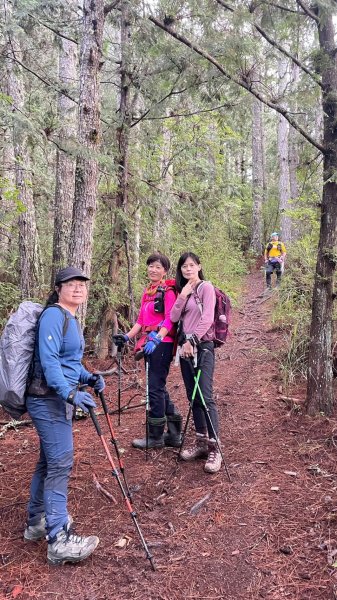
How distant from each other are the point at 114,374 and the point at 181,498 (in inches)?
160

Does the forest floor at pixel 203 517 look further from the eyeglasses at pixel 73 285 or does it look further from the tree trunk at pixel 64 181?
the tree trunk at pixel 64 181

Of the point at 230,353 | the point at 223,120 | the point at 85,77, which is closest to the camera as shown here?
the point at 85,77

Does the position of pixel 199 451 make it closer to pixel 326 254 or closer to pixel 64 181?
pixel 326 254

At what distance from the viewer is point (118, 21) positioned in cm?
787

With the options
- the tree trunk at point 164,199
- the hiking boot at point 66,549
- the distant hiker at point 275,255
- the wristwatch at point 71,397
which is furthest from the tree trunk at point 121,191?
the distant hiker at point 275,255

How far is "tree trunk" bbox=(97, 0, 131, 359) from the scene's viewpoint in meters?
7.39

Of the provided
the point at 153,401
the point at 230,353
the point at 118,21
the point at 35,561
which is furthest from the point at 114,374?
the point at 118,21

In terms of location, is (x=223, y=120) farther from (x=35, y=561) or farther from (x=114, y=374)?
(x=35, y=561)

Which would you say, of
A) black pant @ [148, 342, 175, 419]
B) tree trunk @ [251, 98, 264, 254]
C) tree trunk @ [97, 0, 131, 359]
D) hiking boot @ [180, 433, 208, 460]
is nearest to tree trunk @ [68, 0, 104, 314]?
tree trunk @ [97, 0, 131, 359]

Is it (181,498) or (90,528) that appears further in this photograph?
(181,498)

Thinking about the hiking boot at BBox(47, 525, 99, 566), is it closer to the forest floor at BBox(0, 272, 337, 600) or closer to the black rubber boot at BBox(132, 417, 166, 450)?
the forest floor at BBox(0, 272, 337, 600)

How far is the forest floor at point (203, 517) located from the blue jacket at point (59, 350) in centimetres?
131

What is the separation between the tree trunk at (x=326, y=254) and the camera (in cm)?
490

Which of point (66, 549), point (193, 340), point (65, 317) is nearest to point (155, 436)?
point (193, 340)
